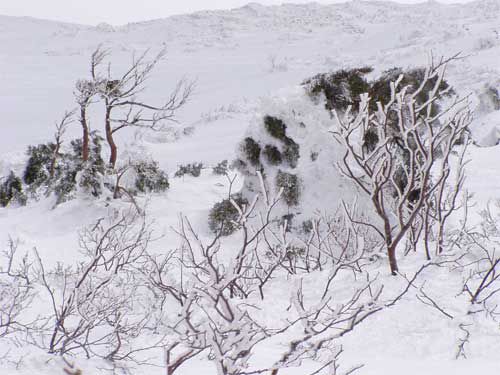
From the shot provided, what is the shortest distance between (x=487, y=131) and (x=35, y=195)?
1026cm

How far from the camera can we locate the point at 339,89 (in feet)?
24.2

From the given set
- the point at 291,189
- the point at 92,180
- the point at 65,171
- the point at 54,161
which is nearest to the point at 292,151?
the point at 291,189

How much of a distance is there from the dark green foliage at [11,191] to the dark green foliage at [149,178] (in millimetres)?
2945

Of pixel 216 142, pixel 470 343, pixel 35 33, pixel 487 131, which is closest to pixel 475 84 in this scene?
pixel 487 131

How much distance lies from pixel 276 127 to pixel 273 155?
1.52 ft

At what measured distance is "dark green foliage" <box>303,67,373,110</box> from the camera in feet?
24.1

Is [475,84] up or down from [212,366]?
up

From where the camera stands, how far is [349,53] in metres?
24.8

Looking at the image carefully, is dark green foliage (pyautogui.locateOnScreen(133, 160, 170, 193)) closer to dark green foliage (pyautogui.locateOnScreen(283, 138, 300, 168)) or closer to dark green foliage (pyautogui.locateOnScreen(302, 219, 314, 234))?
dark green foliage (pyautogui.locateOnScreen(283, 138, 300, 168))

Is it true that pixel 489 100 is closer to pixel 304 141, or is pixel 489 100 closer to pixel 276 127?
pixel 304 141

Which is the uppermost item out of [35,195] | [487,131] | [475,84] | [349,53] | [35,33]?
[35,33]

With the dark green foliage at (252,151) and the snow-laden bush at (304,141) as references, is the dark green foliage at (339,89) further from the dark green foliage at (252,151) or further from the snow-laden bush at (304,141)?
the dark green foliage at (252,151)

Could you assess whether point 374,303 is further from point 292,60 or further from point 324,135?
point 292,60

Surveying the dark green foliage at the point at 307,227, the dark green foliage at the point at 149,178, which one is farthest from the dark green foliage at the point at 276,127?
the dark green foliage at the point at 149,178
